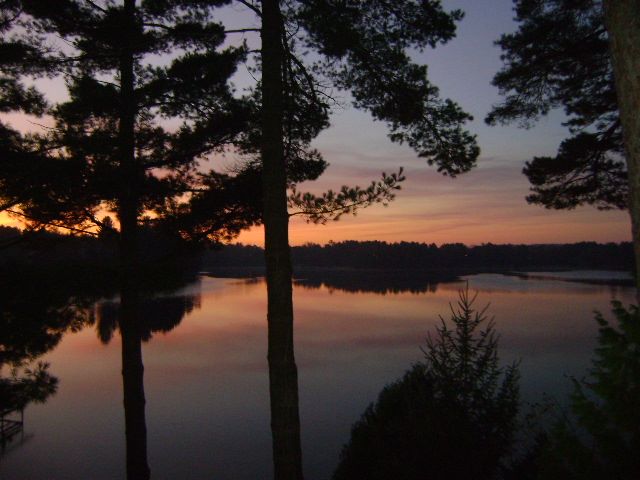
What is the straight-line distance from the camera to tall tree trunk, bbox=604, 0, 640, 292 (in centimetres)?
252

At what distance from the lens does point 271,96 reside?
5.34 metres

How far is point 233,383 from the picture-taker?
2897 cm

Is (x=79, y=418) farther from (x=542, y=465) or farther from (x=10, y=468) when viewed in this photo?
(x=542, y=465)

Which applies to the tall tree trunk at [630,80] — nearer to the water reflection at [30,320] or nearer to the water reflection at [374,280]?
the water reflection at [30,320]

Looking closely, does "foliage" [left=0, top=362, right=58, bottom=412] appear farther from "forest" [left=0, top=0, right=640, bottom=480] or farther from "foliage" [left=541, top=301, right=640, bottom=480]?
"foliage" [left=541, top=301, right=640, bottom=480]

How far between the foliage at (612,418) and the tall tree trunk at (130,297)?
23.5 feet

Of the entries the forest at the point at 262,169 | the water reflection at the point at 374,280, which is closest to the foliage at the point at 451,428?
the forest at the point at 262,169

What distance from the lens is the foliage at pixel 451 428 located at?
21.1 feet

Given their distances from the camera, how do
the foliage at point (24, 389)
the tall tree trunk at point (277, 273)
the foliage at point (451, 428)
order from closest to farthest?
1. the tall tree trunk at point (277, 273)
2. the foliage at point (24, 389)
3. the foliage at point (451, 428)

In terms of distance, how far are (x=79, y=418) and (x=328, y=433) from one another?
1386 centimetres

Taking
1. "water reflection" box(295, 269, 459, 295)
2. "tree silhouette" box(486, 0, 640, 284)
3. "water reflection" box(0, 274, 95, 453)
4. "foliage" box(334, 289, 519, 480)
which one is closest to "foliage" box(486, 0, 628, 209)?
"tree silhouette" box(486, 0, 640, 284)

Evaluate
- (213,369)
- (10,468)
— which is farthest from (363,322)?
(10,468)

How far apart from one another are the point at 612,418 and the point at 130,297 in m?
7.43

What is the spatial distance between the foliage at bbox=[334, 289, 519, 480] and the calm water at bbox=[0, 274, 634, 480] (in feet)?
3.03
